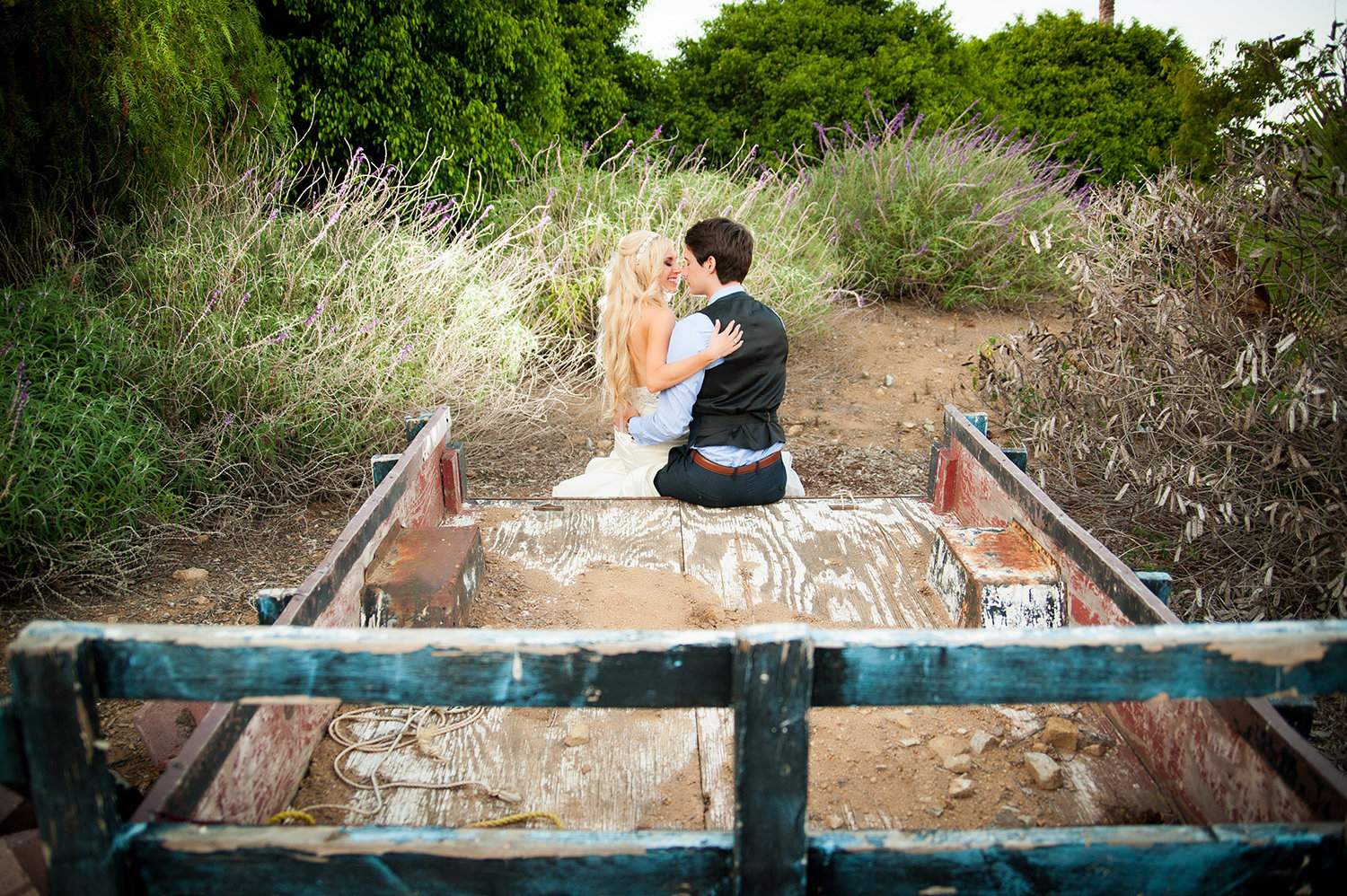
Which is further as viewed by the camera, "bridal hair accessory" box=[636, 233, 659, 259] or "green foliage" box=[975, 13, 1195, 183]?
"green foliage" box=[975, 13, 1195, 183]

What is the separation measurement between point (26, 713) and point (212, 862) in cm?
32

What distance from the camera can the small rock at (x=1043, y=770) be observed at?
186 cm

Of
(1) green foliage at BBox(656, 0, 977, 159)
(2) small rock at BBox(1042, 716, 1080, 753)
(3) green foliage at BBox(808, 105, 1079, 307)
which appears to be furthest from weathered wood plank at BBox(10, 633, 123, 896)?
(1) green foliage at BBox(656, 0, 977, 159)

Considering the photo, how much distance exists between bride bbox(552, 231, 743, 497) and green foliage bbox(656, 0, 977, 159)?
29.2 feet

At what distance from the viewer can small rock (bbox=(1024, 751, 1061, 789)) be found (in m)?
1.86

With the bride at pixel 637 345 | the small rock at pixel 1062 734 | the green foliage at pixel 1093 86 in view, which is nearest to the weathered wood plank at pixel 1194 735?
the small rock at pixel 1062 734

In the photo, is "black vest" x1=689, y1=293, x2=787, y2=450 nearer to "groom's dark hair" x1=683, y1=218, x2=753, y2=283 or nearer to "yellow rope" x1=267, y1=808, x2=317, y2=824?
"groom's dark hair" x1=683, y1=218, x2=753, y2=283

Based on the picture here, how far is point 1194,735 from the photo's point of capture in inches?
67.6

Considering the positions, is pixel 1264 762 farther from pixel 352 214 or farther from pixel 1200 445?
pixel 352 214

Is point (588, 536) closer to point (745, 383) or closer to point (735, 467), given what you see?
point (735, 467)

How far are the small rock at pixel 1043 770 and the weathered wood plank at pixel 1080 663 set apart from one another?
2.31ft

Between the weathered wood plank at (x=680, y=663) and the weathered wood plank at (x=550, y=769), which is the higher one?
→ the weathered wood plank at (x=680, y=663)

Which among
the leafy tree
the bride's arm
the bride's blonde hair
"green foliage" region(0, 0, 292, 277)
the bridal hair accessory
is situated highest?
the leafy tree

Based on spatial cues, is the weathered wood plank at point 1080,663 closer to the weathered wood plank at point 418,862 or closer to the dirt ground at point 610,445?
the weathered wood plank at point 418,862
